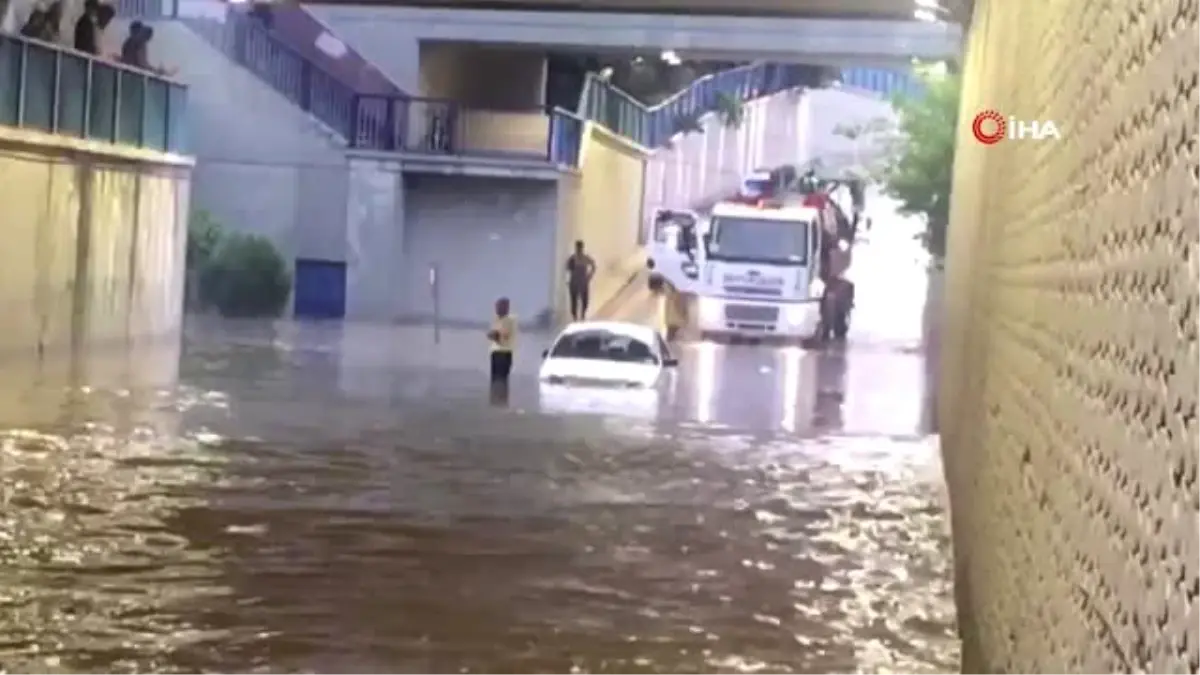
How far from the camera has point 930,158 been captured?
4141 centimetres

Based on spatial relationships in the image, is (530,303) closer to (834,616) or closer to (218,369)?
(218,369)

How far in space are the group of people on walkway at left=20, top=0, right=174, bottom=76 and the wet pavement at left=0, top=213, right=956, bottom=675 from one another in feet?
17.2

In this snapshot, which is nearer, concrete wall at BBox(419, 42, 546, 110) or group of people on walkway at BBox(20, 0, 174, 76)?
group of people on walkway at BBox(20, 0, 174, 76)

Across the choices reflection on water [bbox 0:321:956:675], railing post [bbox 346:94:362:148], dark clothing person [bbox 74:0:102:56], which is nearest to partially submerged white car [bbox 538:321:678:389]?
Result: reflection on water [bbox 0:321:956:675]

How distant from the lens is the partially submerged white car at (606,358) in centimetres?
2878

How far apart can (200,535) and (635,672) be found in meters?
4.49

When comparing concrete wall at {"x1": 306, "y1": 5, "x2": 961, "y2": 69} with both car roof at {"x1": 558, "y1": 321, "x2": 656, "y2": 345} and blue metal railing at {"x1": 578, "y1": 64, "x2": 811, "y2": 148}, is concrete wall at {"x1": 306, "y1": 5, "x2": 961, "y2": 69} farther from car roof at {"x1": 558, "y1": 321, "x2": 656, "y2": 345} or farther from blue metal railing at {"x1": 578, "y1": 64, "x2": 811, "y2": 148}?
car roof at {"x1": 558, "y1": 321, "x2": 656, "y2": 345}

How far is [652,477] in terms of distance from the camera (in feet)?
61.9

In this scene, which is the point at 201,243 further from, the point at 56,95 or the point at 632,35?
the point at 56,95

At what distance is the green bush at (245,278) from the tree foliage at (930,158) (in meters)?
12.5

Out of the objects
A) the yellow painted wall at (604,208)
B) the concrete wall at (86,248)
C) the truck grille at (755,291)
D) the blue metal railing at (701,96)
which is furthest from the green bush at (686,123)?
the concrete wall at (86,248)

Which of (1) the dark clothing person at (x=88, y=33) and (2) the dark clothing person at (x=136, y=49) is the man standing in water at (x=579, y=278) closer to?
(2) the dark clothing person at (x=136, y=49)

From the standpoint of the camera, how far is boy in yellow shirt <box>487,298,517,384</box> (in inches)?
1109

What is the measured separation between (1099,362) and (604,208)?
50506 millimetres
